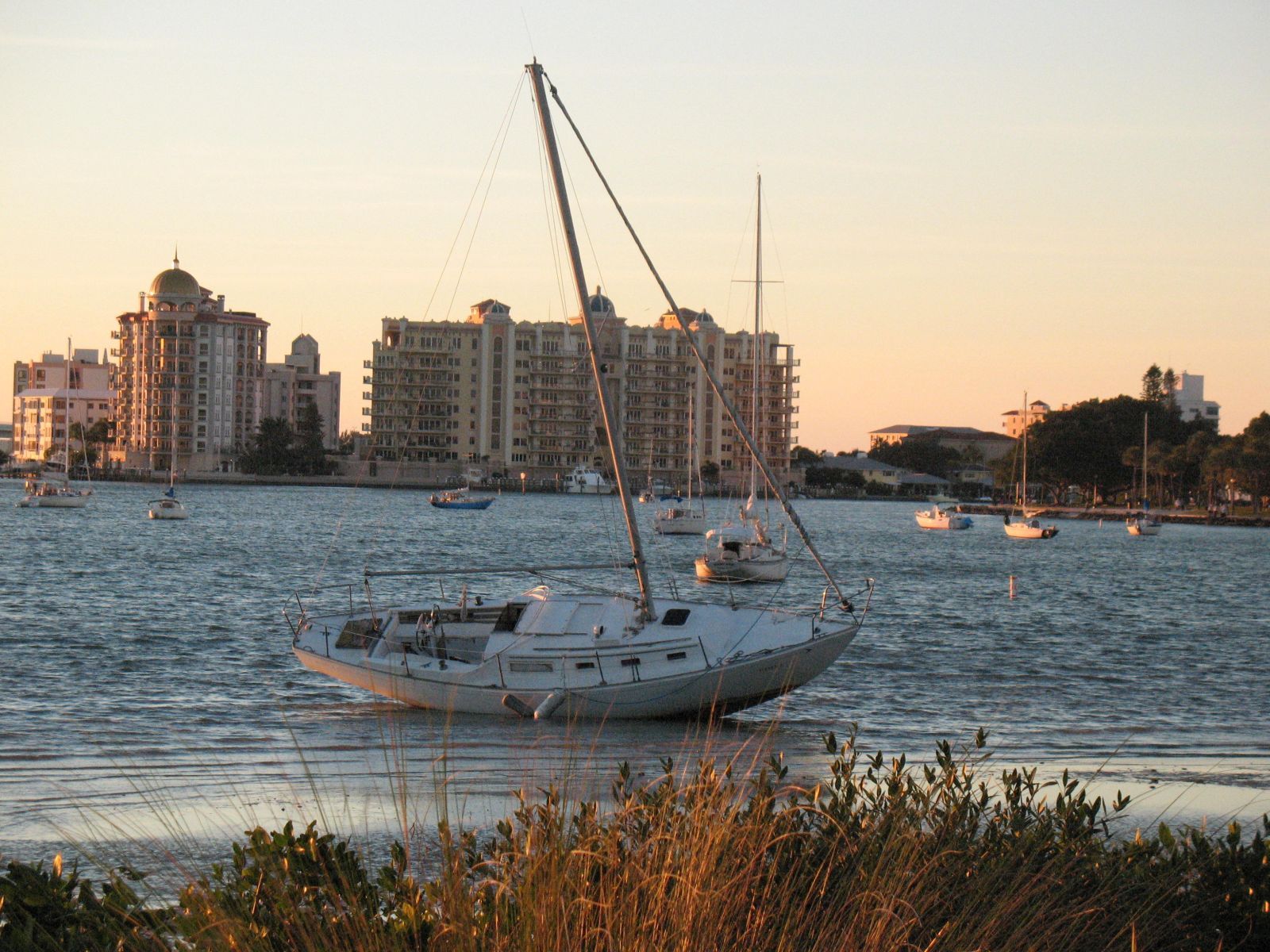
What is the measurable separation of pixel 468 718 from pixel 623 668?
254cm

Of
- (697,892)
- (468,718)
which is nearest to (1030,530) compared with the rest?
(468,718)

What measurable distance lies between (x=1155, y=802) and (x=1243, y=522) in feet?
445

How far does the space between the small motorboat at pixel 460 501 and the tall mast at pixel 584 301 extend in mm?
119500

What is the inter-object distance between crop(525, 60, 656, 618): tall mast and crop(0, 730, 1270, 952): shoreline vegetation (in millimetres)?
13896

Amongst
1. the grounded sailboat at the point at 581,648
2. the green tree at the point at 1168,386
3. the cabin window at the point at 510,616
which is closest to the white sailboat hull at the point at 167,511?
the grounded sailboat at the point at 581,648

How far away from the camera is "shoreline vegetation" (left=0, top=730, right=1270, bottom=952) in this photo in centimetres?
544

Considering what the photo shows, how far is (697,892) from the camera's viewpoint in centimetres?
526

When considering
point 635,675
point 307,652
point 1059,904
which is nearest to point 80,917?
point 1059,904

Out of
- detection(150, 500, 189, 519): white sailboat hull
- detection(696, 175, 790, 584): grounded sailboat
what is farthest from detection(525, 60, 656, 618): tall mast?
detection(150, 500, 189, 519): white sailboat hull

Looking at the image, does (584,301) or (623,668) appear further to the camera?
(584,301)

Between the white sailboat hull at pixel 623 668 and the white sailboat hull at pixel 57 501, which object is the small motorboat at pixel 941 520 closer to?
the white sailboat hull at pixel 57 501

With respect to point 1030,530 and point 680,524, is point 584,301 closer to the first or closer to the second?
point 680,524

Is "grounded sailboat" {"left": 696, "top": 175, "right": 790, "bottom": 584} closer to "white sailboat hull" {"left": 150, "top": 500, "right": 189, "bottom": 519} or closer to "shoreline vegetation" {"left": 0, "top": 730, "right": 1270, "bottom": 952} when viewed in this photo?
"shoreline vegetation" {"left": 0, "top": 730, "right": 1270, "bottom": 952}

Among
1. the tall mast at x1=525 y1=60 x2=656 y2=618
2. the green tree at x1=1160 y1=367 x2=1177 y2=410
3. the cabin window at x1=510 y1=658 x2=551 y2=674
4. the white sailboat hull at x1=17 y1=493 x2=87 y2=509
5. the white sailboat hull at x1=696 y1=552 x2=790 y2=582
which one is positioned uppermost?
the green tree at x1=1160 y1=367 x2=1177 y2=410
